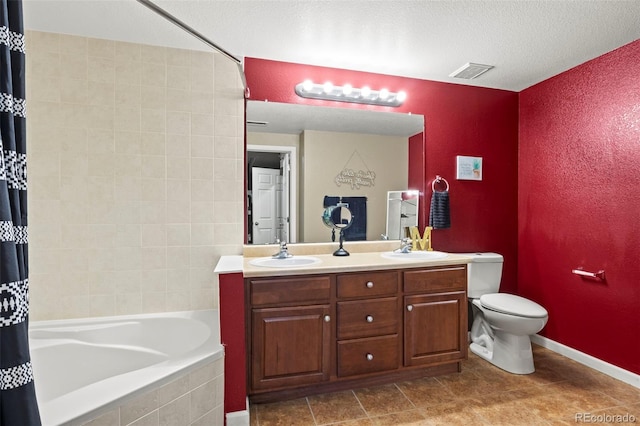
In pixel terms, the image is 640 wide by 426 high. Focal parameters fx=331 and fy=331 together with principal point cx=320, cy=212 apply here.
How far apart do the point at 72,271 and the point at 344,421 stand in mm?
1891

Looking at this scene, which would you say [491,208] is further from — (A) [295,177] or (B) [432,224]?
(A) [295,177]

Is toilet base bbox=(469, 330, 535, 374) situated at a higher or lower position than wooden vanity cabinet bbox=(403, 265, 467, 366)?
lower

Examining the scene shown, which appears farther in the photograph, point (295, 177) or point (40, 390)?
point (295, 177)

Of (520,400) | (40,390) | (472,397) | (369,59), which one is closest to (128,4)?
(369,59)

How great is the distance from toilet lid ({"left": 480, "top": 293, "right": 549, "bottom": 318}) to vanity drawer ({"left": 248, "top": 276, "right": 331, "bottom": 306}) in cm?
126

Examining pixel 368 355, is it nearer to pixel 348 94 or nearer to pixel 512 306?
pixel 512 306

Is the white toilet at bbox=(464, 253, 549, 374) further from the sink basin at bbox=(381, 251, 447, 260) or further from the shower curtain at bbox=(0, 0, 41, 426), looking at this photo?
the shower curtain at bbox=(0, 0, 41, 426)

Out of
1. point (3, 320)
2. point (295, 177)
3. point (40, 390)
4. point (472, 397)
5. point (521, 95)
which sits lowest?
point (472, 397)

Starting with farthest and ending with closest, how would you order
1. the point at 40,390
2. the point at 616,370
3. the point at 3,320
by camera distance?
the point at 616,370 → the point at 40,390 → the point at 3,320

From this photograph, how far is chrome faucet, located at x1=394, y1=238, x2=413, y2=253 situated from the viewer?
2.52 metres

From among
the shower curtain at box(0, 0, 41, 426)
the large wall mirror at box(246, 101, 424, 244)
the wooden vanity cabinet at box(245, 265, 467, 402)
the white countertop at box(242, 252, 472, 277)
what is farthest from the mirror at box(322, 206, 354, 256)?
the shower curtain at box(0, 0, 41, 426)

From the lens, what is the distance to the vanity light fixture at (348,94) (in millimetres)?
2453

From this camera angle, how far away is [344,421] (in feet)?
5.96

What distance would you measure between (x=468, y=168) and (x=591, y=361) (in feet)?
5.53
